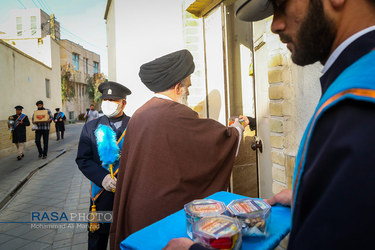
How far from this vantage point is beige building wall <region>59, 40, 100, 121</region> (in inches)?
1374

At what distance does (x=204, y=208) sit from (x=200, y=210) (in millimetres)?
23

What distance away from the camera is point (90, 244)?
2738 millimetres

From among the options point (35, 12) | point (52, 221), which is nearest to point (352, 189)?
point (52, 221)

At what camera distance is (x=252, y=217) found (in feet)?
3.00

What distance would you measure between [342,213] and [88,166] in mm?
2697

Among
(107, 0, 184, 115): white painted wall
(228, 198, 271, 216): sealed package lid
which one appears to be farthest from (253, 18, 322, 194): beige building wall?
(107, 0, 184, 115): white painted wall

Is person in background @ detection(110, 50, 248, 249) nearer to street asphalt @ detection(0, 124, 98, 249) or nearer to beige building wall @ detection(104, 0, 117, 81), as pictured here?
street asphalt @ detection(0, 124, 98, 249)

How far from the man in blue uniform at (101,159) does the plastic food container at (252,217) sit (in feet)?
6.20

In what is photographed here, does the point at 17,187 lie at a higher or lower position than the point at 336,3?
lower

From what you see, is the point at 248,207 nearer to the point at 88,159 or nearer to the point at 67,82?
the point at 88,159

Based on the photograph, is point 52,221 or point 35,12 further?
point 35,12

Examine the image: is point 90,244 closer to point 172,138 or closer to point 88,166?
point 88,166

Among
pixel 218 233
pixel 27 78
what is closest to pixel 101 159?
pixel 218 233

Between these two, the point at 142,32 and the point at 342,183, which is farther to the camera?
the point at 142,32
